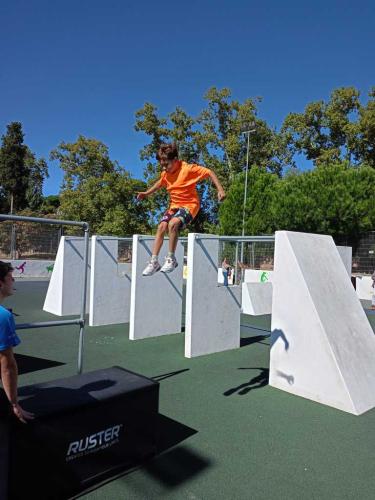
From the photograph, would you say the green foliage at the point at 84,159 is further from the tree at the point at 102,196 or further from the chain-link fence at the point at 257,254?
the chain-link fence at the point at 257,254

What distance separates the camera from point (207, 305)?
743cm

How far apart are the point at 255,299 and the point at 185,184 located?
8706mm

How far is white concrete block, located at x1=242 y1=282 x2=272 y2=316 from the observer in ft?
40.1

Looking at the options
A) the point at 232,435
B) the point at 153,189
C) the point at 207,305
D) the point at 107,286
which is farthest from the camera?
the point at 107,286

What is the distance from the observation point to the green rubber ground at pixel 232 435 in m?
3.04

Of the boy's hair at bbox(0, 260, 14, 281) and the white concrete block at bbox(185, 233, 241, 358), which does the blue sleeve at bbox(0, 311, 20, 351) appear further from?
the white concrete block at bbox(185, 233, 241, 358)

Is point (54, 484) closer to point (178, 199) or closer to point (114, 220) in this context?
point (178, 199)

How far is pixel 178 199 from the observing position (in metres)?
4.19

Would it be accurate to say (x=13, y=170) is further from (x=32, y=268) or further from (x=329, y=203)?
(x=329, y=203)

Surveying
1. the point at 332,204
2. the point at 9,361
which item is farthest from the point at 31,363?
the point at 332,204

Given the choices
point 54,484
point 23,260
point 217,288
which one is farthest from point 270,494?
point 23,260

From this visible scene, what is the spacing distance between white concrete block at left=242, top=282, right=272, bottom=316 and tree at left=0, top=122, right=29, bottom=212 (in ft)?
95.4

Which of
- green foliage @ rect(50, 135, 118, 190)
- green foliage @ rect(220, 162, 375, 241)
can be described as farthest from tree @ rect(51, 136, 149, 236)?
green foliage @ rect(220, 162, 375, 241)

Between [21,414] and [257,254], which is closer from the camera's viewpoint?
[21,414]
